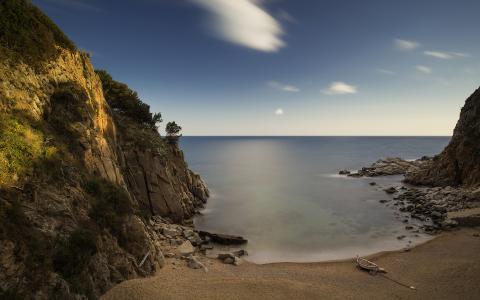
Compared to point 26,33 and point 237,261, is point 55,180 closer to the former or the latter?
point 26,33

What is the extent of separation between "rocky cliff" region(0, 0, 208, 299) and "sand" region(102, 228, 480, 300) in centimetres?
214

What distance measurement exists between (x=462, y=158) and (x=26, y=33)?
2660 inches

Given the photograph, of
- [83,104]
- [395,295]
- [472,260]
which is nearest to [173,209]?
[83,104]

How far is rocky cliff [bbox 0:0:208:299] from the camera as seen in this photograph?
490 inches

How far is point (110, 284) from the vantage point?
50.6 ft

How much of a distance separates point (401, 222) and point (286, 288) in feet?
91.4

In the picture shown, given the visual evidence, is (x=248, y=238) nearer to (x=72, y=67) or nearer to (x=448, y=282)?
(x=448, y=282)

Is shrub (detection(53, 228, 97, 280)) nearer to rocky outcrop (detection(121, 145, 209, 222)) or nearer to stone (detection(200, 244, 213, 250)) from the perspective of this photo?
stone (detection(200, 244, 213, 250))

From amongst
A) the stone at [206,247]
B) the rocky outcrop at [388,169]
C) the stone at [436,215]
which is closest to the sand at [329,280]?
the stone at [206,247]

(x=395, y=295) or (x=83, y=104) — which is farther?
(x=83, y=104)

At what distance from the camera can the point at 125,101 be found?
41219 millimetres

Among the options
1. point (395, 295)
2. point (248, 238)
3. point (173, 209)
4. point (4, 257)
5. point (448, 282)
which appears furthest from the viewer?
point (173, 209)

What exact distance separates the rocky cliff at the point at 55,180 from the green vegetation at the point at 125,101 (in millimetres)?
12704

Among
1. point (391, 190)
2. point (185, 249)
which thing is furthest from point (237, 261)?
point (391, 190)
